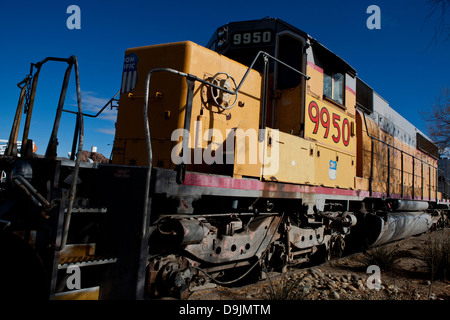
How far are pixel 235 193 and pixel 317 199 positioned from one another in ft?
6.72

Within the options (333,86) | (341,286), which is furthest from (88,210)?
(333,86)

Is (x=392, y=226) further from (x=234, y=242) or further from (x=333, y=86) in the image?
(x=234, y=242)

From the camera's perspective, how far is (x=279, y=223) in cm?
480

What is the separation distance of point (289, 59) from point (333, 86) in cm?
123

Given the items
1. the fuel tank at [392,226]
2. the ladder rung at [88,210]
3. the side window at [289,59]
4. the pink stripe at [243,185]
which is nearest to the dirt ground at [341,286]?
the fuel tank at [392,226]

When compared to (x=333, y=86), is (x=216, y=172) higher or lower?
lower

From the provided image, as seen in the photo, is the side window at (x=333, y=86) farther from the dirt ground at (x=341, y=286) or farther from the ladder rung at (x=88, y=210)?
the ladder rung at (x=88, y=210)

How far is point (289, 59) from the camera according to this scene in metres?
5.29

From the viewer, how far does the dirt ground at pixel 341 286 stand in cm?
392

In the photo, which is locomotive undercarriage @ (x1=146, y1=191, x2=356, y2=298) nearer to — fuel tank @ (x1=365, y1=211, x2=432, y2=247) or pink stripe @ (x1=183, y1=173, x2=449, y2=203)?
pink stripe @ (x1=183, y1=173, x2=449, y2=203)

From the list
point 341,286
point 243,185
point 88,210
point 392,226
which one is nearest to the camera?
point 88,210

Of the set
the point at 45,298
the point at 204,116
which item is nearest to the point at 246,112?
the point at 204,116

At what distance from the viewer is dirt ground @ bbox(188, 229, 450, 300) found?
3919 millimetres

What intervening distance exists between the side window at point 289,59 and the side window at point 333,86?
773 mm
